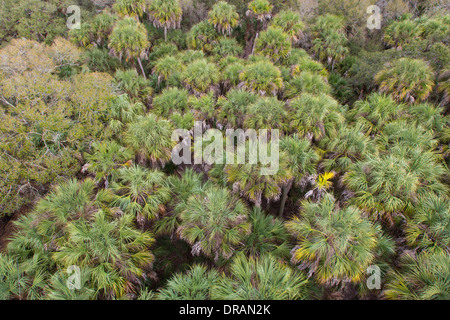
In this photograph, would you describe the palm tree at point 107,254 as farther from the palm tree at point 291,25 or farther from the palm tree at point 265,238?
the palm tree at point 291,25

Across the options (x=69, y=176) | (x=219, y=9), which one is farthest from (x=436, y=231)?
(x=219, y=9)

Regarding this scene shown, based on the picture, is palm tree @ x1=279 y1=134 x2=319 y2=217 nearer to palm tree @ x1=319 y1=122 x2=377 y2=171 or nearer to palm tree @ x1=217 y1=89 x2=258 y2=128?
palm tree @ x1=319 y1=122 x2=377 y2=171

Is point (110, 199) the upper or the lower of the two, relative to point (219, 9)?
lower

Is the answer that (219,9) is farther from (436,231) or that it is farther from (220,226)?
(436,231)

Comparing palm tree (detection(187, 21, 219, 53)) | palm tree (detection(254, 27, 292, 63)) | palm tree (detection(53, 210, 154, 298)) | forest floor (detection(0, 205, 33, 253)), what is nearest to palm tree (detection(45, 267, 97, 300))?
palm tree (detection(53, 210, 154, 298))

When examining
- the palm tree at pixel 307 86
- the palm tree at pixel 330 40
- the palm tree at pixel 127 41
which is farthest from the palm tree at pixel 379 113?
the palm tree at pixel 127 41

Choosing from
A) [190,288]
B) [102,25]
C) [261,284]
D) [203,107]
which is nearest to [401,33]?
[203,107]
